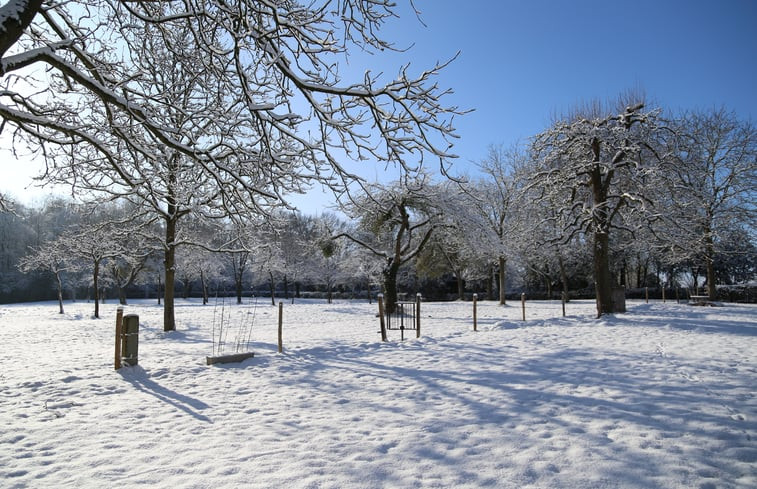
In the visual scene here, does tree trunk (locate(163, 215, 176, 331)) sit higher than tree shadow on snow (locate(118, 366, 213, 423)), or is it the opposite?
tree trunk (locate(163, 215, 176, 331))

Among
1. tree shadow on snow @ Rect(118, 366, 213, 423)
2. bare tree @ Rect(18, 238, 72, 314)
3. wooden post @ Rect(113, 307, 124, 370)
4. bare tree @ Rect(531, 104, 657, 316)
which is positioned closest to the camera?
tree shadow on snow @ Rect(118, 366, 213, 423)

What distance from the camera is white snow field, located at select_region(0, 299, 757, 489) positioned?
10.8 feet

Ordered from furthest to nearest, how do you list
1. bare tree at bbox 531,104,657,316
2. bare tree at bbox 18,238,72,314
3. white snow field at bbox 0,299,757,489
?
bare tree at bbox 18,238,72,314 < bare tree at bbox 531,104,657,316 < white snow field at bbox 0,299,757,489

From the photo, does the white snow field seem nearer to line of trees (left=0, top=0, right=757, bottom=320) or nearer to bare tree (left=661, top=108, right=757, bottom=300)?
line of trees (left=0, top=0, right=757, bottom=320)

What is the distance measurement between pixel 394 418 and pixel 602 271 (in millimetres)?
11989

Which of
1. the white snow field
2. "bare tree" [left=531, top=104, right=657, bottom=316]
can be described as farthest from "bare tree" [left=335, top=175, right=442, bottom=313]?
the white snow field

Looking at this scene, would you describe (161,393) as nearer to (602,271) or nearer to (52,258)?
(602,271)

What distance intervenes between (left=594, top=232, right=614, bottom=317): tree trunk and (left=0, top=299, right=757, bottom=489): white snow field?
16.9 feet

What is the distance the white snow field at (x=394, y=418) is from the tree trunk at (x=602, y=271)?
203 inches

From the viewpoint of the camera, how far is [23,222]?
4550 cm

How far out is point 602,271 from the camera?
1407 cm

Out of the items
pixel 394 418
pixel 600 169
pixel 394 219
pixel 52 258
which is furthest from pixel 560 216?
pixel 52 258

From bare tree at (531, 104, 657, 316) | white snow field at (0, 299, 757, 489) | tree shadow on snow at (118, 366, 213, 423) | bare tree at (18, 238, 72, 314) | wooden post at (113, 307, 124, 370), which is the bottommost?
tree shadow on snow at (118, 366, 213, 423)

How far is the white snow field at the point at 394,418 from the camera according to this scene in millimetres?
3289
